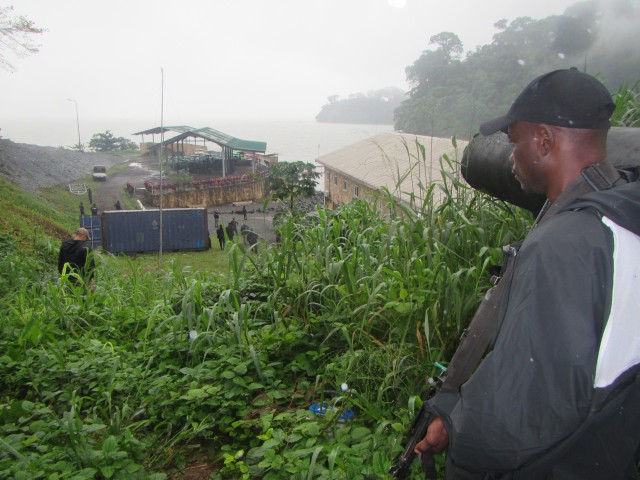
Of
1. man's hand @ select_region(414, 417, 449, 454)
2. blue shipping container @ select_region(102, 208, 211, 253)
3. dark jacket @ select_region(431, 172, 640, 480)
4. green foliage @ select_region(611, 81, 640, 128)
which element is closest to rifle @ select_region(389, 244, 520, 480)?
man's hand @ select_region(414, 417, 449, 454)

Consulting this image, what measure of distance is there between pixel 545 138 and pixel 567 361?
64 centimetres

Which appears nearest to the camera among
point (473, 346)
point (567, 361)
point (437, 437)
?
point (567, 361)

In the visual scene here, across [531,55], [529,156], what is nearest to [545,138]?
[529,156]

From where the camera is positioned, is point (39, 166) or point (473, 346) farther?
point (39, 166)

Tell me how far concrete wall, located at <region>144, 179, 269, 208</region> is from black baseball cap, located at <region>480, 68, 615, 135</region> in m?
28.1

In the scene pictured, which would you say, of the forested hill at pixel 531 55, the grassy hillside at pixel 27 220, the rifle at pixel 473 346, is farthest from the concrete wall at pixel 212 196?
the rifle at pixel 473 346

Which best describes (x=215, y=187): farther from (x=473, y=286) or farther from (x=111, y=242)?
(x=473, y=286)

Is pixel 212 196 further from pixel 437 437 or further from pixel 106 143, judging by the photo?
pixel 106 143

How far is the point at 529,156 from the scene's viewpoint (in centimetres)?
136

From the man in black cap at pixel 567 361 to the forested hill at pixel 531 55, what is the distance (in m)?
20.9

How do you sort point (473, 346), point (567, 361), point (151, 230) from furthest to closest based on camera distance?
point (151, 230) < point (473, 346) < point (567, 361)

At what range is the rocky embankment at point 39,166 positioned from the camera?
28.6 m

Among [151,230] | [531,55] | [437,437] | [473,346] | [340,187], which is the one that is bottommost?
[151,230]

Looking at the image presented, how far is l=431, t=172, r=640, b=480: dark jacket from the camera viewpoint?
3.27 feet
